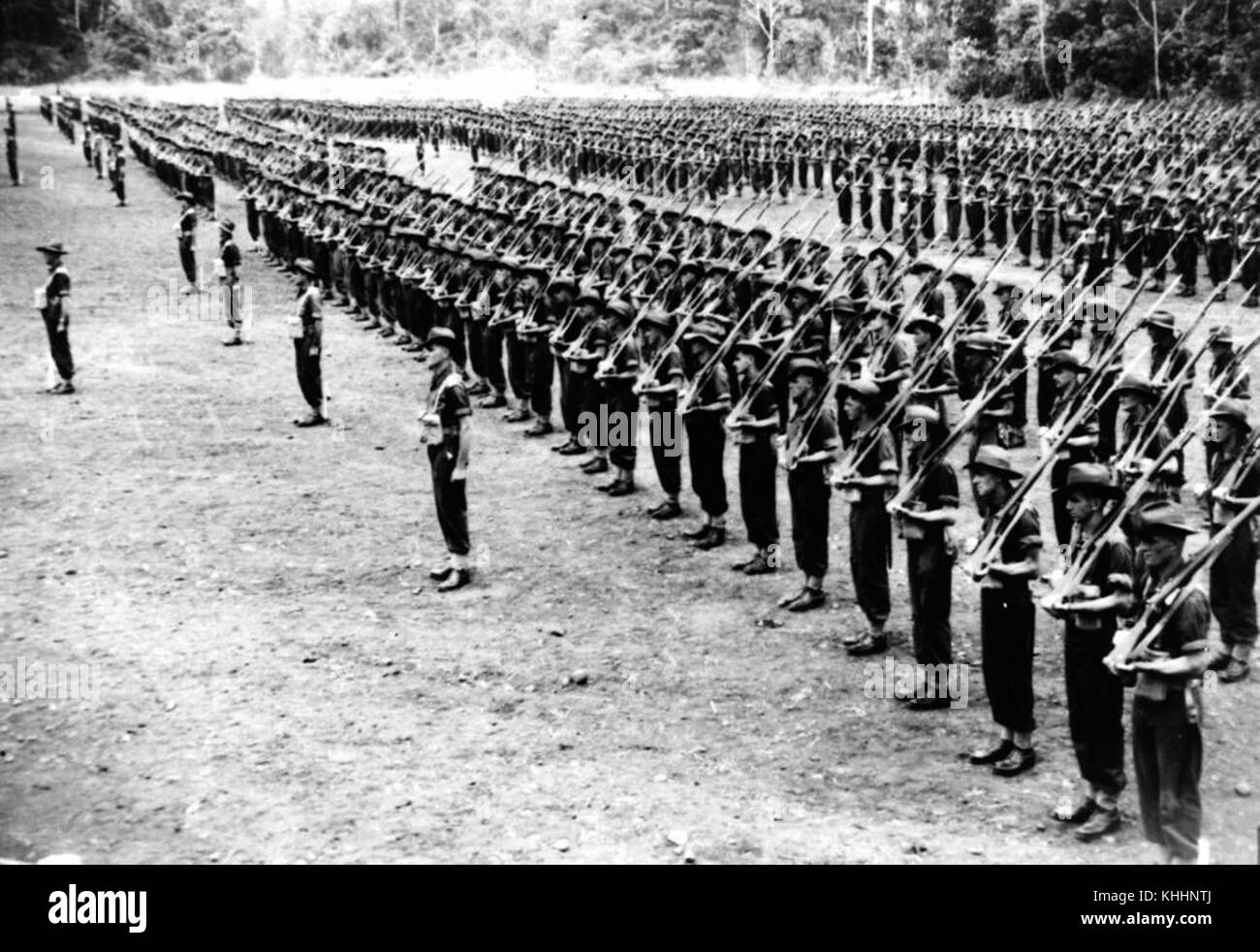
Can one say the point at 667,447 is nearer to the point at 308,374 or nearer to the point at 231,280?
the point at 308,374

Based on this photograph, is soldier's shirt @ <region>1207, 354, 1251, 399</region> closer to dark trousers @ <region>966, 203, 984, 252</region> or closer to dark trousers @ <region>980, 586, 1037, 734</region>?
dark trousers @ <region>980, 586, 1037, 734</region>

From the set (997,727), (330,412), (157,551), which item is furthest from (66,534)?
(997,727)

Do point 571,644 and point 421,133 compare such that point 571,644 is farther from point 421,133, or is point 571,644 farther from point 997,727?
point 421,133

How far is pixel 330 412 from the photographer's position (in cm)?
1468

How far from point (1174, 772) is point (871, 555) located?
116 inches

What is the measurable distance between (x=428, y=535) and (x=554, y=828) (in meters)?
4.94

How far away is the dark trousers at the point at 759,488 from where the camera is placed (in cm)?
959

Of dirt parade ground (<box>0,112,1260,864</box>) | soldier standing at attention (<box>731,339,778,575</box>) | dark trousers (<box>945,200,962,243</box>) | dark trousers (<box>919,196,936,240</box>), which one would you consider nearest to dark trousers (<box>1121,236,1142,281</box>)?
dark trousers (<box>919,196,936,240</box>)

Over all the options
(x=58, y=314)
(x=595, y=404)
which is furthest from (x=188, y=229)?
(x=595, y=404)

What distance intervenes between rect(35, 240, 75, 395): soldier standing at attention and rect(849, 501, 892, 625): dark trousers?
→ 1045cm

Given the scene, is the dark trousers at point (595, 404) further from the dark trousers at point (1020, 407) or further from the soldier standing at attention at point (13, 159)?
the soldier standing at attention at point (13, 159)

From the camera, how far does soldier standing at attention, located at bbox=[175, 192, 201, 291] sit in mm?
20672

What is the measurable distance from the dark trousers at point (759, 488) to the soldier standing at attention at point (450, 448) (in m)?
2.11

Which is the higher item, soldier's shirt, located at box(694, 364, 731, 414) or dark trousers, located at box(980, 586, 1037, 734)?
soldier's shirt, located at box(694, 364, 731, 414)
